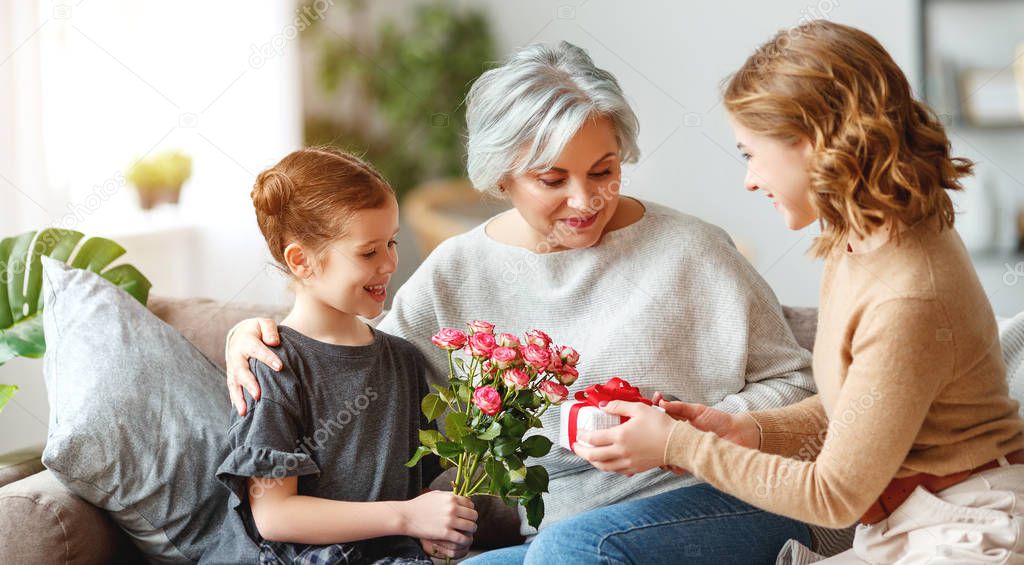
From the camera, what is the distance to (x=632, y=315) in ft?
5.84

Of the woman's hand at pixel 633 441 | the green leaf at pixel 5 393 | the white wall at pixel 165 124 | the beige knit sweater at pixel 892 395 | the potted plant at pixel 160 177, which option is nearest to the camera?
the beige knit sweater at pixel 892 395

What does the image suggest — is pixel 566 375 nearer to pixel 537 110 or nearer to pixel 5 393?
pixel 537 110

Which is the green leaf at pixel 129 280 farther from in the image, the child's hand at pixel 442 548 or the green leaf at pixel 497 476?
the green leaf at pixel 497 476

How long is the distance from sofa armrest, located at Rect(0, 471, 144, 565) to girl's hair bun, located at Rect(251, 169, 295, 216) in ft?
1.94

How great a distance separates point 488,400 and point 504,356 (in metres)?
0.06

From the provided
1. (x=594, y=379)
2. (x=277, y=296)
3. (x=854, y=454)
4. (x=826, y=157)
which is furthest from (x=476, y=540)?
(x=277, y=296)

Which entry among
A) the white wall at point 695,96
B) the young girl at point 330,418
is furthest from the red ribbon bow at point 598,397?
the white wall at point 695,96

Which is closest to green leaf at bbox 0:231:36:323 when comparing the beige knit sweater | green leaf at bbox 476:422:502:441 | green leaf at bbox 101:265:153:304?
green leaf at bbox 101:265:153:304

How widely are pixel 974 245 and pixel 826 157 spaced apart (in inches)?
131

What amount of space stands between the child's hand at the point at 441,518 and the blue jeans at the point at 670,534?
0.10 meters

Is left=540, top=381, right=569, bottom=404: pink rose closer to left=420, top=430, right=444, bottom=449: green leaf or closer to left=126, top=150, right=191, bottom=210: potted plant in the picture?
left=420, top=430, right=444, bottom=449: green leaf

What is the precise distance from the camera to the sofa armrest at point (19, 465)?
6.10ft

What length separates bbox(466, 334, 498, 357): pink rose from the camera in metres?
1.42

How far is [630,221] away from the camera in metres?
1.88
